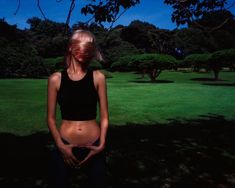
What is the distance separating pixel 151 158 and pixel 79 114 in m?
4.14

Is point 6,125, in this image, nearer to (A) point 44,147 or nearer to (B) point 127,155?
(A) point 44,147

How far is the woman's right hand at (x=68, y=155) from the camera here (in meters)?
2.64

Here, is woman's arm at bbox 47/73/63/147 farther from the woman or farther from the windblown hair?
the windblown hair

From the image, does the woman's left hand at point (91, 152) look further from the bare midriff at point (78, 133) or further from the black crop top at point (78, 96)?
the black crop top at point (78, 96)

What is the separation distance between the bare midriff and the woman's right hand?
0.32ft

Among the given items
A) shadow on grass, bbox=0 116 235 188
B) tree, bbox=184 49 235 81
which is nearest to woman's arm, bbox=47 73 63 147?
shadow on grass, bbox=0 116 235 188

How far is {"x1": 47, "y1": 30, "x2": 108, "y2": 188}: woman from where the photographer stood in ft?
8.90

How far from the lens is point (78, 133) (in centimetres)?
277

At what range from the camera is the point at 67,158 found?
2.66 meters

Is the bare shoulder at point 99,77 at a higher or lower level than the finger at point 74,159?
higher

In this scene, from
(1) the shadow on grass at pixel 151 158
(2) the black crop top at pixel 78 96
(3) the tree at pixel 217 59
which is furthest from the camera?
(3) the tree at pixel 217 59

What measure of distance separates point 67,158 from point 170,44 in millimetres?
74833

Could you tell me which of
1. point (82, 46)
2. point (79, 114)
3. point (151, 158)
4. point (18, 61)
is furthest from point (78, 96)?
point (18, 61)

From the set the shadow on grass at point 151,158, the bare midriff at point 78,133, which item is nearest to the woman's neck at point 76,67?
the bare midriff at point 78,133
